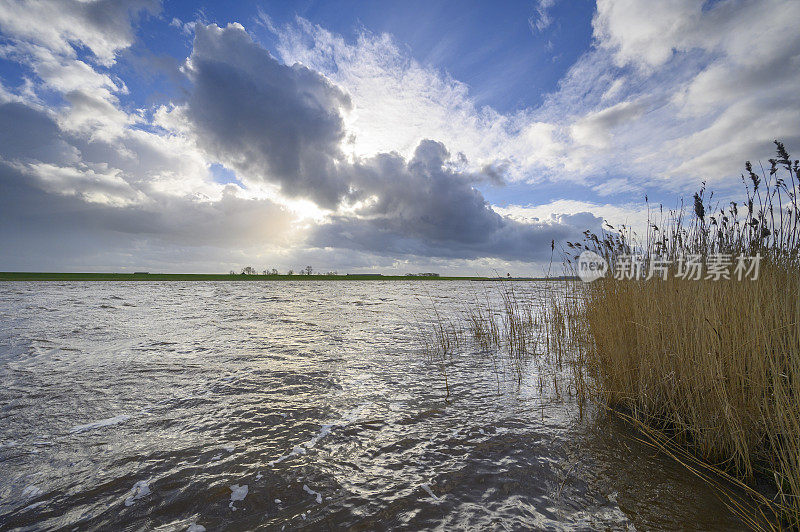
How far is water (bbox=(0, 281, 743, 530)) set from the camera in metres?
3.12

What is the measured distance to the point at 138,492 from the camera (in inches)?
134

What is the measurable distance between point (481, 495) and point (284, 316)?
50.4ft

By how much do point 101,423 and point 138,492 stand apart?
2.48 m

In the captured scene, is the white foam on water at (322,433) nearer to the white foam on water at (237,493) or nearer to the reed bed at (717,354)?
the white foam on water at (237,493)

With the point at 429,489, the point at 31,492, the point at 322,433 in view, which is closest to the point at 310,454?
the point at 322,433

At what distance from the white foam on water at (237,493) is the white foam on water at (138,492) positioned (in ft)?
2.83

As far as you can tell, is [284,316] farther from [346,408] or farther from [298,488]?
[298,488]

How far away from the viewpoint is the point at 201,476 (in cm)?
367

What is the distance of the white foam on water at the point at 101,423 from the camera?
4.83 meters

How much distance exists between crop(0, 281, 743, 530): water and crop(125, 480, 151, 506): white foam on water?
16 mm

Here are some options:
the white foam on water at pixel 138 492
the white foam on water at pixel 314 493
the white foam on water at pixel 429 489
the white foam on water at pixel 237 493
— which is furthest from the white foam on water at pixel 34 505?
the white foam on water at pixel 429 489

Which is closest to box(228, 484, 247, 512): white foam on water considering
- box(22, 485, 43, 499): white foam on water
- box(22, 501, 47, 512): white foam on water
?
box(22, 501, 47, 512): white foam on water

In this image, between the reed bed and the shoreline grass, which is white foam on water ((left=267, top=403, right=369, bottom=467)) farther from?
the reed bed

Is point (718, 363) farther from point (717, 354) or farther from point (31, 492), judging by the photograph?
point (31, 492)
